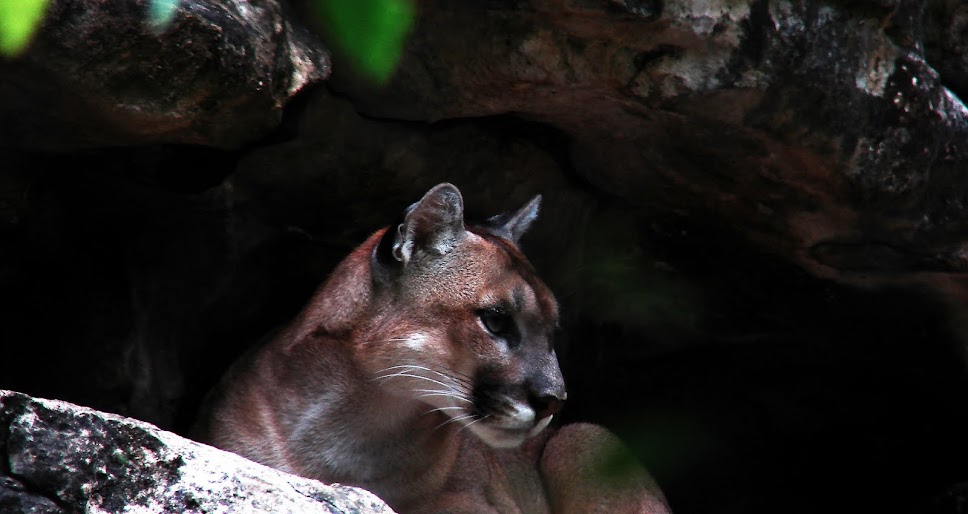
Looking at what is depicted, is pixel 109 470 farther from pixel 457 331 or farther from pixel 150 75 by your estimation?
pixel 457 331

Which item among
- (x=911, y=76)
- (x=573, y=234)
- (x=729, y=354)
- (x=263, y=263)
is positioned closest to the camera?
(x=911, y=76)

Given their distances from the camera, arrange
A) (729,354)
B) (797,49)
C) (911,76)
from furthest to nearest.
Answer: (729,354)
(911,76)
(797,49)

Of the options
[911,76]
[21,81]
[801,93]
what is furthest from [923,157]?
[21,81]

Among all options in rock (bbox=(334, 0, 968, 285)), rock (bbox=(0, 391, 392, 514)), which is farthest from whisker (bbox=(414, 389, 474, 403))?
rock (bbox=(0, 391, 392, 514))

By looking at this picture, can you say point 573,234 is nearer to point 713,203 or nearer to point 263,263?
point 713,203

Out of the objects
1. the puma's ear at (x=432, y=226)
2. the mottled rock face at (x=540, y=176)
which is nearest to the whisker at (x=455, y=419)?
the puma's ear at (x=432, y=226)

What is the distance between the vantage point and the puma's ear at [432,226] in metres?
4.98

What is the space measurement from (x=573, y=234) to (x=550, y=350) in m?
1.58

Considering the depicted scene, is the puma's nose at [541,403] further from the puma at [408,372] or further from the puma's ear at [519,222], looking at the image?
the puma's ear at [519,222]

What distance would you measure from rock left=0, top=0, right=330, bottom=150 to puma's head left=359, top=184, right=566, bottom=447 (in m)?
0.89

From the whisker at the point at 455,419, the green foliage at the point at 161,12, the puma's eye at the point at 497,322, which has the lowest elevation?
the whisker at the point at 455,419

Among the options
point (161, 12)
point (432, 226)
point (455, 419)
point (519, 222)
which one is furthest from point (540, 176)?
point (161, 12)

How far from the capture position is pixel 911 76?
211 inches

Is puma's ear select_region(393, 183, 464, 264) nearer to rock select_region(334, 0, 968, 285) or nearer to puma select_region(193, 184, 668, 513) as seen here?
puma select_region(193, 184, 668, 513)
